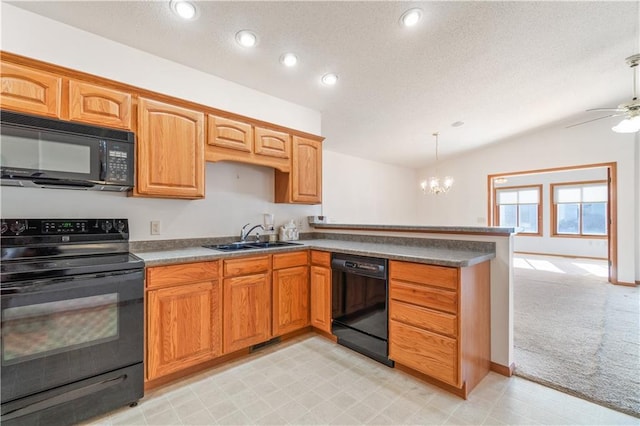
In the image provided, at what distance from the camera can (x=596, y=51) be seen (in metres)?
3.03

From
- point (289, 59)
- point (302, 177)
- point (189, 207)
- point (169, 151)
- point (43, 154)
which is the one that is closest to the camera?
point (43, 154)

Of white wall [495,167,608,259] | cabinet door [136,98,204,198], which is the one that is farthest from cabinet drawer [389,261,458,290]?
white wall [495,167,608,259]

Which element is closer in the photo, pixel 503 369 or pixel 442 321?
pixel 442 321

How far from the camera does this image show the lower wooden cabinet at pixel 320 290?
8.57 feet

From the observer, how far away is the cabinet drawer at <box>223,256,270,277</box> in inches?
87.3

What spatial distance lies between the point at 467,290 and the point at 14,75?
3117mm

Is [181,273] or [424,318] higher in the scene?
[181,273]

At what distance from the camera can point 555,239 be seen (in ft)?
26.6

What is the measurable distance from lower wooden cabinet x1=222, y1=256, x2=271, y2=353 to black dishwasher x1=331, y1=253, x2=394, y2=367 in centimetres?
61

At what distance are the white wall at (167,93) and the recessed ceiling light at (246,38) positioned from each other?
567 millimetres

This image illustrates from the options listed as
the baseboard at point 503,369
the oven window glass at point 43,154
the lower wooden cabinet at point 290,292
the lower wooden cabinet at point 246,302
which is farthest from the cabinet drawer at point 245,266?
the baseboard at point 503,369

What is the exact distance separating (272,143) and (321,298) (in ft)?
5.33

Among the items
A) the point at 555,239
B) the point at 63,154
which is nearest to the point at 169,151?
the point at 63,154

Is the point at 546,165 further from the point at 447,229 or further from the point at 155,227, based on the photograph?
the point at 155,227
